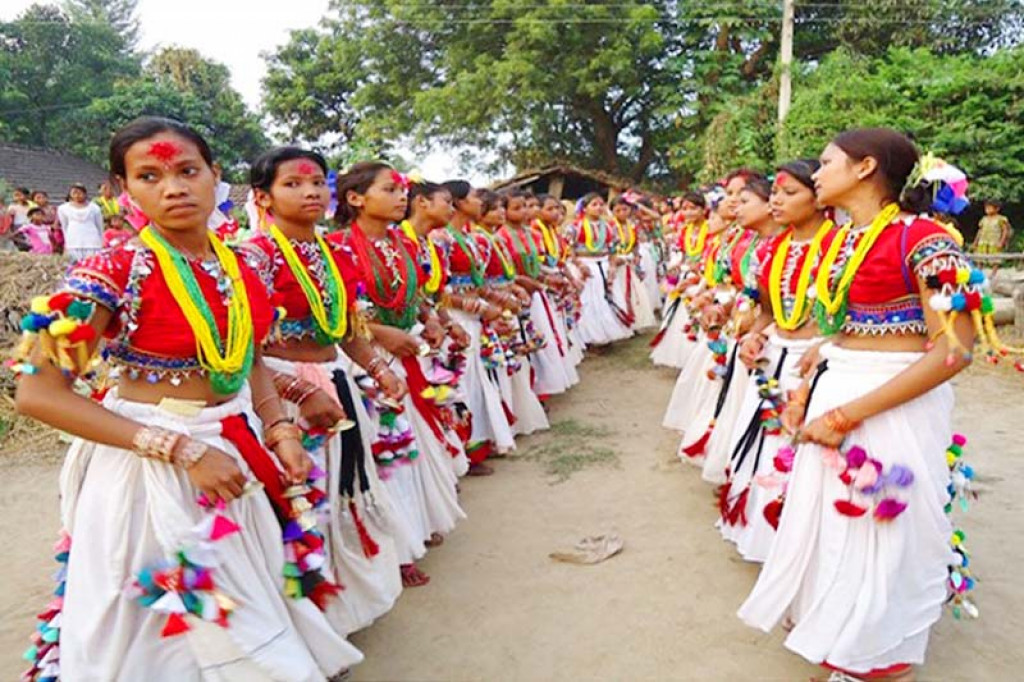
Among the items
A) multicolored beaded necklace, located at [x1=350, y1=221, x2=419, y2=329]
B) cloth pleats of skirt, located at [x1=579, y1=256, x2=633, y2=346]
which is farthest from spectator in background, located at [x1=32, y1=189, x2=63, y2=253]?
multicolored beaded necklace, located at [x1=350, y1=221, x2=419, y2=329]

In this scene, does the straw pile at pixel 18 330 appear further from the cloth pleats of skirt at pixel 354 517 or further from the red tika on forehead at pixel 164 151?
the red tika on forehead at pixel 164 151

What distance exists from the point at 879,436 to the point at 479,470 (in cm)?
341

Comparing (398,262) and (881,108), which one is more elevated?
(881,108)

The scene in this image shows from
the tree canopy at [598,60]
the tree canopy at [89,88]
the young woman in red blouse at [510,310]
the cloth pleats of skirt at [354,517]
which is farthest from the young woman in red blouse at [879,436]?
the tree canopy at [89,88]

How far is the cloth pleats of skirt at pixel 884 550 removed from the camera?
265cm

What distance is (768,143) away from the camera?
1719cm

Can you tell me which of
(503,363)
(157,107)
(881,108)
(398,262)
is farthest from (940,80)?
(157,107)

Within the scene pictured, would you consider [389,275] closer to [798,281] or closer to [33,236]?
[798,281]

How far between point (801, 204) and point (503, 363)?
2763mm

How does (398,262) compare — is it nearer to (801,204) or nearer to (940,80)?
(801,204)

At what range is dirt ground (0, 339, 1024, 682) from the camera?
316 cm

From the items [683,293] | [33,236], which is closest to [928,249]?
[683,293]

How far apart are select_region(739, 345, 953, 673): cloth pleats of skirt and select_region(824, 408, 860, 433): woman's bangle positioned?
0.07 meters

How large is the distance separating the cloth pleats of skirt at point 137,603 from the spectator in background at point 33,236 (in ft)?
36.1
